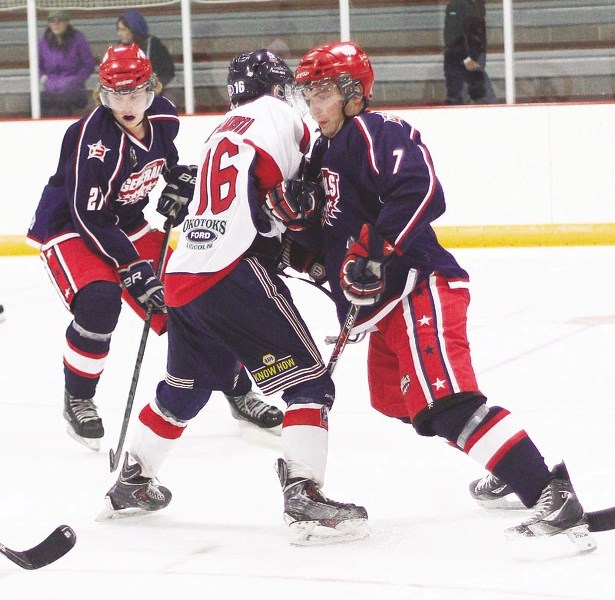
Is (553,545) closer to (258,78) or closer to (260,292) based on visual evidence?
(260,292)

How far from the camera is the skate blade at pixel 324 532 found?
7.63 ft

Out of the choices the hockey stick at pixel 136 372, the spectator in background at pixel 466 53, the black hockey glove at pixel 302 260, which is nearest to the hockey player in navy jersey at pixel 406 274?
the black hockey glove at pixel 302 260

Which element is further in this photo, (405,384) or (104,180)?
(104,180)

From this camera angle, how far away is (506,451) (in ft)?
7.23

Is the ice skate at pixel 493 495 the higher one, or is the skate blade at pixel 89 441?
the ice skate at pixel 493 495

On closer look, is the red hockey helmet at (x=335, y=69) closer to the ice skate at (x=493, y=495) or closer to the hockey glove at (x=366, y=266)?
the hockey glove at (x=366, y=266)

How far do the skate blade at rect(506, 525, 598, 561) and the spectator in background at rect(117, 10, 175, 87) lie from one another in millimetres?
5501

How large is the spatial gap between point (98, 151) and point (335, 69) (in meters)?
1.01

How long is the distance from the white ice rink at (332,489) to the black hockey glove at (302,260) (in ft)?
1.59

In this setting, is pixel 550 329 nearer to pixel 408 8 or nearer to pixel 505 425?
pixel 505 425

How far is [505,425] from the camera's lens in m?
2.22

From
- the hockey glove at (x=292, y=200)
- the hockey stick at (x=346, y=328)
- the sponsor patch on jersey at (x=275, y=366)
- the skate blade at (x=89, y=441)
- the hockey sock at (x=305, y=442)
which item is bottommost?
the skate blade at (x=89, y=441)

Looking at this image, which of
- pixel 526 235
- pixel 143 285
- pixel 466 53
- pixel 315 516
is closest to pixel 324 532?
pixel 315 516

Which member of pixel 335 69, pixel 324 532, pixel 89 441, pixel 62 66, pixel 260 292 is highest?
pixel 335 69
